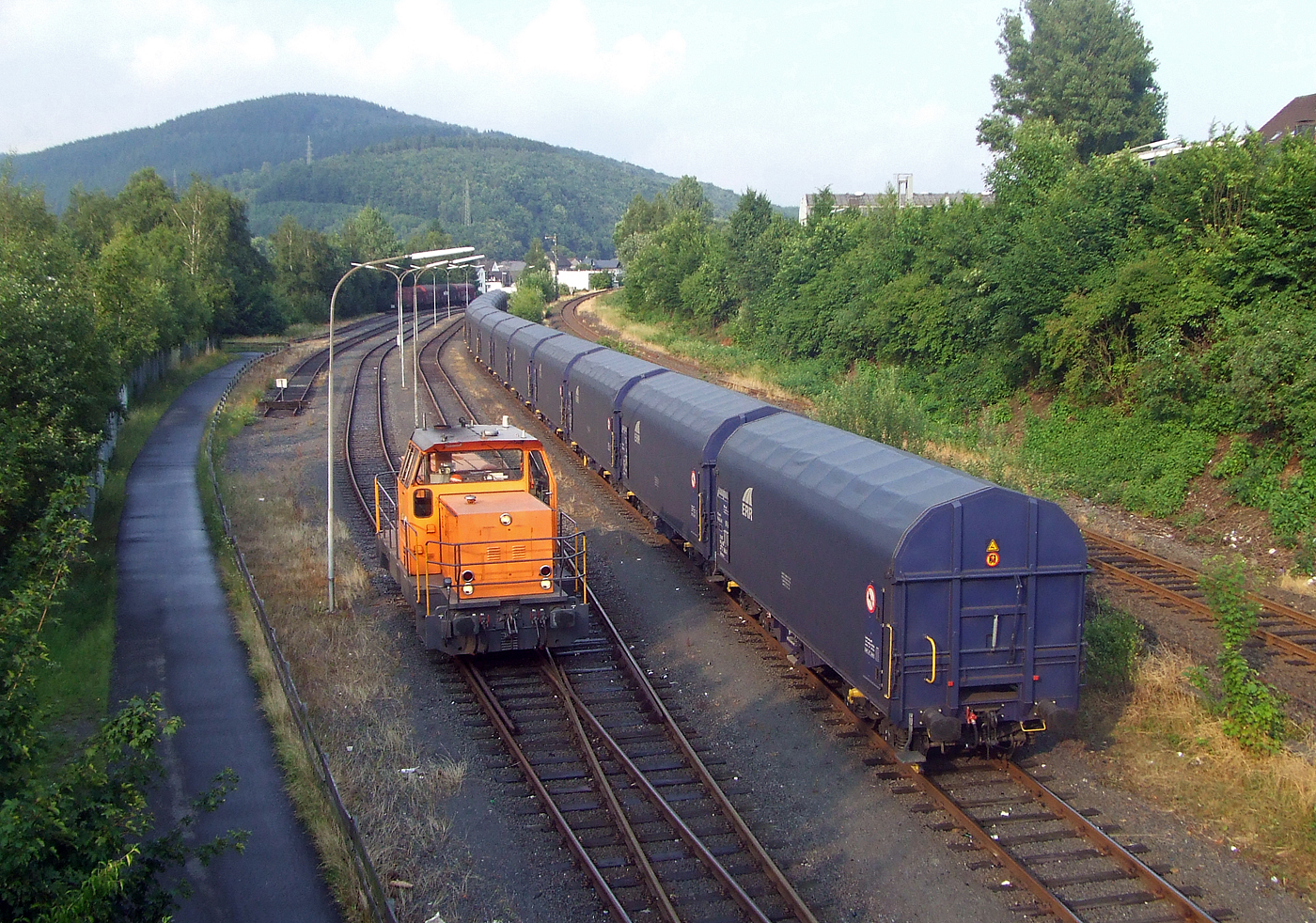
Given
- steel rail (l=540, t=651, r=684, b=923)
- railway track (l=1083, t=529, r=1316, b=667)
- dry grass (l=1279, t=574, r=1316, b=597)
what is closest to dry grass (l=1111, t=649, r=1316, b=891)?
railway track (l=1083, t=529, r=1316, b=667)

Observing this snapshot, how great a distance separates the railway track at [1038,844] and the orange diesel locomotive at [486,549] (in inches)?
167

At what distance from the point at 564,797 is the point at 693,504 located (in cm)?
671

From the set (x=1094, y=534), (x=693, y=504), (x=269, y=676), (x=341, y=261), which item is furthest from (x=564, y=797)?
(x=341, y=261)

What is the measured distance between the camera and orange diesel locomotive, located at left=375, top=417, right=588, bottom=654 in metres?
12.7

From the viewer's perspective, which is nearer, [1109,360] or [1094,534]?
[1094,534]

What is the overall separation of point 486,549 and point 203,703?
4.03m

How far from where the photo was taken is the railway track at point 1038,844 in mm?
8078

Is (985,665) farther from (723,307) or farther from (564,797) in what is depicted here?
(723,307)

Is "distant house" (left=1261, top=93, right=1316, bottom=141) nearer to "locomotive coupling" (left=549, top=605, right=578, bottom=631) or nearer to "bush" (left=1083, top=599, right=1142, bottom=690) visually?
"bush" (left=1083, top=599, right=1142, bottom=690)

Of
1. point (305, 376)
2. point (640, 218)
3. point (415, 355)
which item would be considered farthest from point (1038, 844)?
point (640, 218)

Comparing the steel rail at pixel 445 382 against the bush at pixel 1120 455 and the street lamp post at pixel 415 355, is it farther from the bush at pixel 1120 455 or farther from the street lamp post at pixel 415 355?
the bush at pixel 1120 455

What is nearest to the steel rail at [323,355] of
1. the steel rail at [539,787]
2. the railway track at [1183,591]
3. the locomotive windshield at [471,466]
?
the locomotive windshield at [471,466]

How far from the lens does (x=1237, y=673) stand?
1070 cm

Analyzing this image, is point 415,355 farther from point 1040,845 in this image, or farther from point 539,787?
point 1040,845
